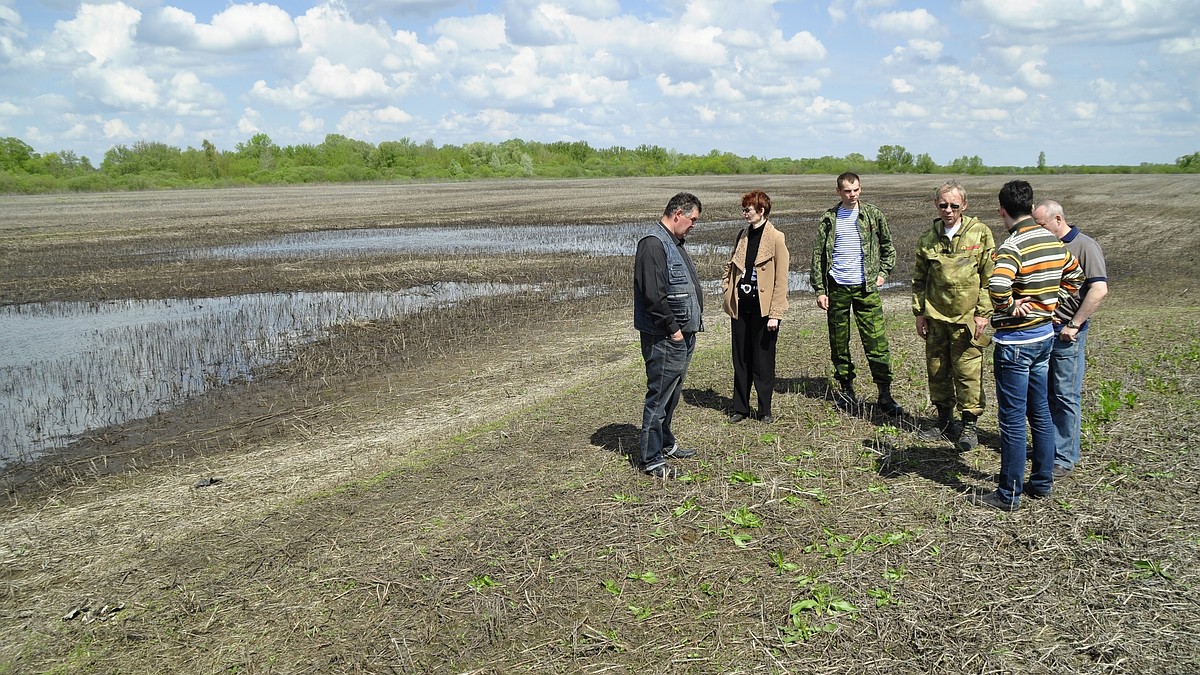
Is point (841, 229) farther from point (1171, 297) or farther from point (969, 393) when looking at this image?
point (1171, 297)

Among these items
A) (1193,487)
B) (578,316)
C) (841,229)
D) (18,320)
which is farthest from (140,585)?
(18,320)

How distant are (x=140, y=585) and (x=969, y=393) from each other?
630 centimetres

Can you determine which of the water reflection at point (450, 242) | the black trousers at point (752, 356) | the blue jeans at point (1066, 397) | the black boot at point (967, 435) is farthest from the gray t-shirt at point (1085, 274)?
the water reflection at point (450, 242)

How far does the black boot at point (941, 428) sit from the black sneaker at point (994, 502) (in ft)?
4.29

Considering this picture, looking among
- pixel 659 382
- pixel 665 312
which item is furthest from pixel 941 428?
pixel 665 312

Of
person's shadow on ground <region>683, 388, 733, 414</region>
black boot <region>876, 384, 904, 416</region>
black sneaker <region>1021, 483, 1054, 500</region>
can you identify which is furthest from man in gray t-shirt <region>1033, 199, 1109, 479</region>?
person's shadow on ground <region>683, 388, 733, 414</region>

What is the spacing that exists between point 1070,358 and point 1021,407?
3.15ft

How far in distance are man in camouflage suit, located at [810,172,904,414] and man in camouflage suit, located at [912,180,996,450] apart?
0.63 meters

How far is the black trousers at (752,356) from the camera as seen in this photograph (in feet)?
23.3

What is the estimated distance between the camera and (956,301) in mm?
6109

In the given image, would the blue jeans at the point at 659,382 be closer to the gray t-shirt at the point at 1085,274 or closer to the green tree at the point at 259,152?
the gray t-shirt at the point at 1085,274

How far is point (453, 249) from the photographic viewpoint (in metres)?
24.3

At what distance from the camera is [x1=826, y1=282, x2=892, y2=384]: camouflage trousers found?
716 centimetres

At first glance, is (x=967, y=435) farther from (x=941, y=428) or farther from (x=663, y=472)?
(x=663, y=472)
